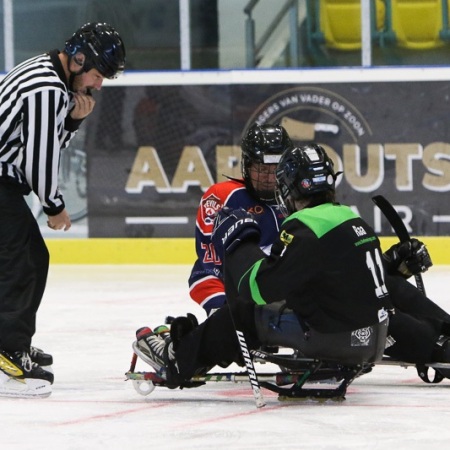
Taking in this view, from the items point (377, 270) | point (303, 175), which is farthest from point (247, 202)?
point (377, 270)

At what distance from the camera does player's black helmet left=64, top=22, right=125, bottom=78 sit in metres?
4.60

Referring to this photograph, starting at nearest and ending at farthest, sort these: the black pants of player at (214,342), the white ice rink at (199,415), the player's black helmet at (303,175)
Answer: the white ice rink at (199,415)
the player's black helmet at (303,175)
the black pants of player at (214,342)

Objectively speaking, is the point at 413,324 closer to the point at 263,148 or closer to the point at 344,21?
the point at 263,148

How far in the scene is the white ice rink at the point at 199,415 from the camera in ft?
12.0

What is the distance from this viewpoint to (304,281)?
3982mm

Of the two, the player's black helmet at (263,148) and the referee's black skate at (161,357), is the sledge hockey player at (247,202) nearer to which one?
the player's black helmet at (263,148)

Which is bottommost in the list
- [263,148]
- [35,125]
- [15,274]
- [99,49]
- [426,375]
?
[426,375]

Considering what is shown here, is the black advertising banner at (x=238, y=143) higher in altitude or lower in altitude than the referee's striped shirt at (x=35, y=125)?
lower

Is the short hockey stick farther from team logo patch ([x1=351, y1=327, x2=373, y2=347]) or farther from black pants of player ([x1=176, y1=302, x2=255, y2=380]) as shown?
team logo patch ([x1=351, y1=327, x2=373, y2=347])

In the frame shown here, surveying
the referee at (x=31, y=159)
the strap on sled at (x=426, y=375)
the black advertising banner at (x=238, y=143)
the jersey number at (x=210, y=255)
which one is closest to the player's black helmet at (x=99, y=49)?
the referee at (x=31, y=159)

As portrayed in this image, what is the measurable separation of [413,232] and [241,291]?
5.30 meters

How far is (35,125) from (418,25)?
565cm

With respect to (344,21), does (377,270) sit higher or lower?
lower

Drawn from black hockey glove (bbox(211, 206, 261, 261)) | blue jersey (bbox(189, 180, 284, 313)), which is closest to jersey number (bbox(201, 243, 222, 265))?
blue jersey (bbox(189, 180, 284, 313))
